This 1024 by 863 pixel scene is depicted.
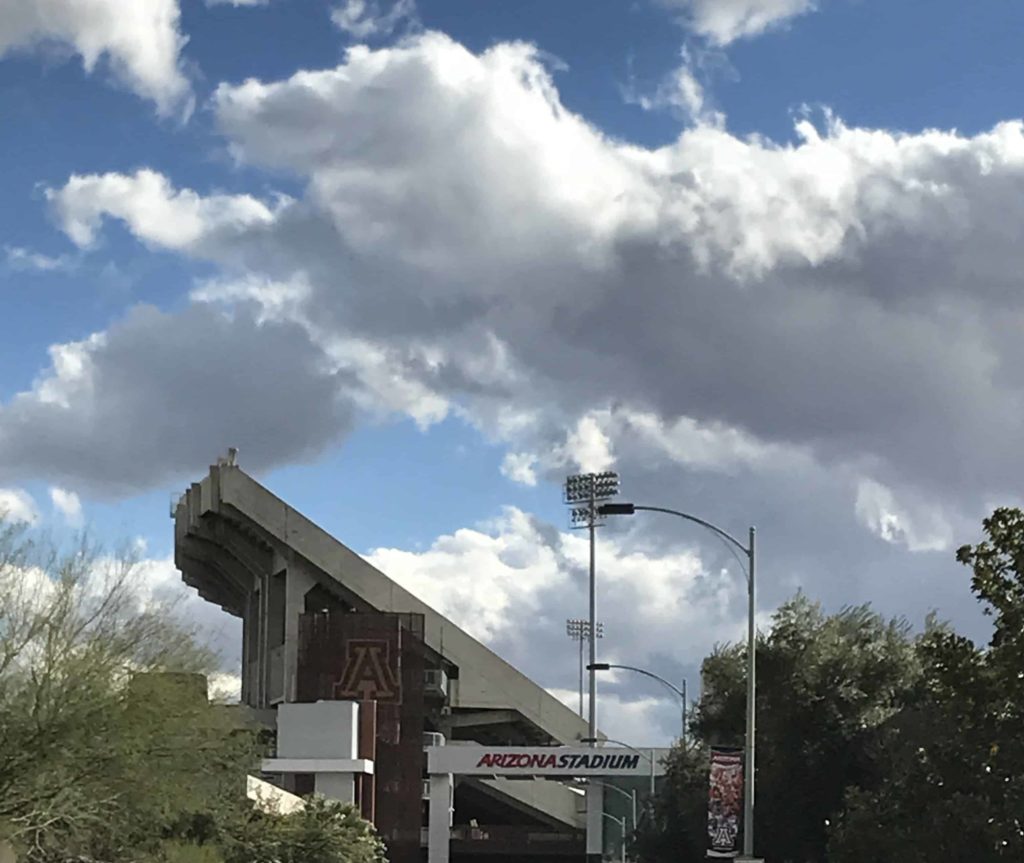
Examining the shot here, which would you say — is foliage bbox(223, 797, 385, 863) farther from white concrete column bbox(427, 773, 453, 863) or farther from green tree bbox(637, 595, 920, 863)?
white concrete column bbox(427, 773, 453, 863)

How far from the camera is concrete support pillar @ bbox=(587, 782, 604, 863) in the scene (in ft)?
267

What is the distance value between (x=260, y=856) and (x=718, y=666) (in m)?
16.0

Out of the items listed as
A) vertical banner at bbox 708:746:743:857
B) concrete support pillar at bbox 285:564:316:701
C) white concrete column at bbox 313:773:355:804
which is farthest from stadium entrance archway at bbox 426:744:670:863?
vertical banner at bbox 708:746:743:857

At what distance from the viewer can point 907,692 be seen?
46562 mm

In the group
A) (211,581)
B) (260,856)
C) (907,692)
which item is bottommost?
(260,856)

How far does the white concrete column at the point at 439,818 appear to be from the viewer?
262 feet

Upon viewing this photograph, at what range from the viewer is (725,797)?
1439 inches

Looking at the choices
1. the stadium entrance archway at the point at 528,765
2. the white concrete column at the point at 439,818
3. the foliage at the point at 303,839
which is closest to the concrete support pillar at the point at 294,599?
the white concrete column at the point at 439,818

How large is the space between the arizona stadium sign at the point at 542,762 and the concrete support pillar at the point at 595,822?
1.72 m

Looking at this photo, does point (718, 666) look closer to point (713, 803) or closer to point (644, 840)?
point (644, 840)

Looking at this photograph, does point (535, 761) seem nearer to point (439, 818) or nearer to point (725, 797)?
point (439, 818)

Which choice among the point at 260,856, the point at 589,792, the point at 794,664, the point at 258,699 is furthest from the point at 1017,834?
the point at 258,699

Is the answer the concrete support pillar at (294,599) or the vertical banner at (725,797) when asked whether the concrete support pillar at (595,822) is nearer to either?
the concrete support pillar at (294,599)

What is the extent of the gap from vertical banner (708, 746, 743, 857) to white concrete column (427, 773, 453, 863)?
143 feet
